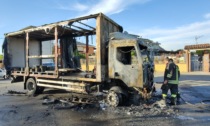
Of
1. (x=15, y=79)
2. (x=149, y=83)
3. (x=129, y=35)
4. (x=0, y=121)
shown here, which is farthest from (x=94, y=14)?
(x=15, y=79)

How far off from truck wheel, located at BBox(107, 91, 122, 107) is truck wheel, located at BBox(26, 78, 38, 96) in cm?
459

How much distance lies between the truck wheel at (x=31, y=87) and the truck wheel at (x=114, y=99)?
459cm

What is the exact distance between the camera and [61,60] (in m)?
13.2

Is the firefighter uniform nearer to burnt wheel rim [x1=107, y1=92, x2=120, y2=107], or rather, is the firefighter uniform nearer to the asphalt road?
the asphalt road

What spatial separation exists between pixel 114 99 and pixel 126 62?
1.53 metres

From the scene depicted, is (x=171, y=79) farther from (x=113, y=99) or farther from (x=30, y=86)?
(x=30, y=86)

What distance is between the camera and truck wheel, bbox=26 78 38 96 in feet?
38.6

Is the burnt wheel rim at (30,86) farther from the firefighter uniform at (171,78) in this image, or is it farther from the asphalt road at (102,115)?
the firefighter uniform at (171,78)

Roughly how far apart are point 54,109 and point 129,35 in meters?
4.06

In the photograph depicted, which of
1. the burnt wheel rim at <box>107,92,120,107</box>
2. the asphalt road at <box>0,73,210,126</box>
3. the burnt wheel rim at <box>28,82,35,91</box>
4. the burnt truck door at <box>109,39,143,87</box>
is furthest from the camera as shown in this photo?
the burnt wheel rim at <box>28,82,35,91</box>

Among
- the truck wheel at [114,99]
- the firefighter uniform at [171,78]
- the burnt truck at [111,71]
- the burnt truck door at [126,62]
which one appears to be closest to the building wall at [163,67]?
the burnt truck at [111,71]

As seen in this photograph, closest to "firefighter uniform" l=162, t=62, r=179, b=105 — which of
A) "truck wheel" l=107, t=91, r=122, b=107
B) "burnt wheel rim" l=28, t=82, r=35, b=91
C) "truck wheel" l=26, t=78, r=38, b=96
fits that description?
"truck wheel" l=107, t=91, r=122, b=107

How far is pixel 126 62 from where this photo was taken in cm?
925

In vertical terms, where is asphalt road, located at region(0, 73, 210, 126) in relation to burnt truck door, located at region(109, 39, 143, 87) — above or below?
below
